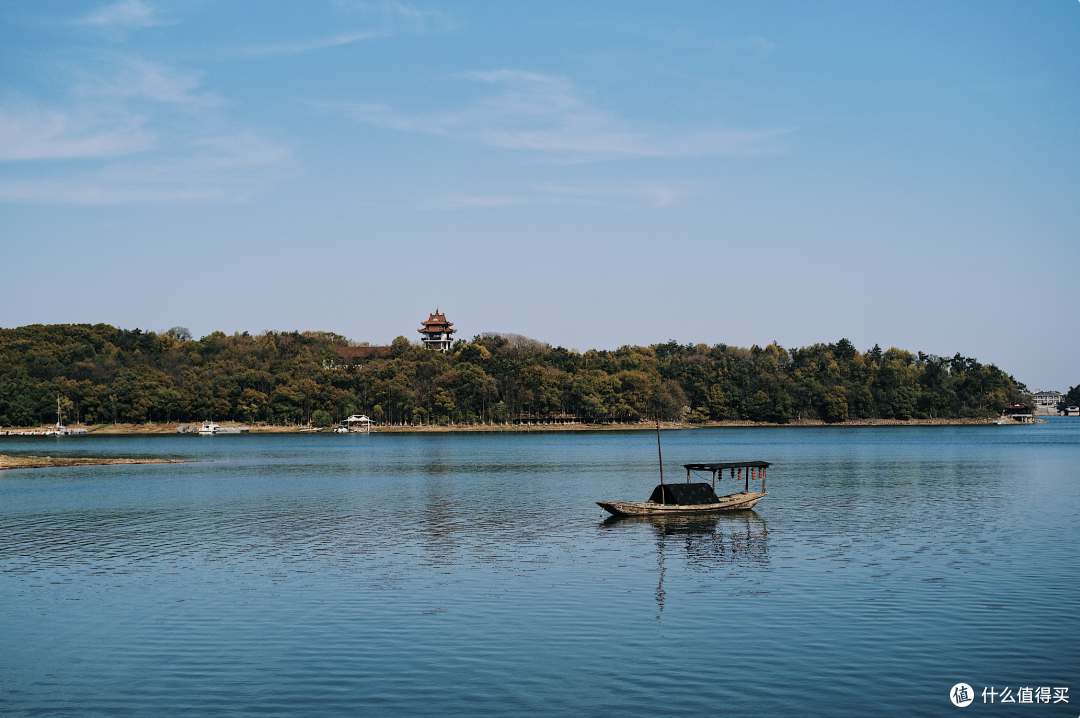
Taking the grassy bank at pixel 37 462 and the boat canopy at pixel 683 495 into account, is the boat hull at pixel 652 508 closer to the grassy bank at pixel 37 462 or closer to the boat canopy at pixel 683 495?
the boat canopy at pixel 683 495

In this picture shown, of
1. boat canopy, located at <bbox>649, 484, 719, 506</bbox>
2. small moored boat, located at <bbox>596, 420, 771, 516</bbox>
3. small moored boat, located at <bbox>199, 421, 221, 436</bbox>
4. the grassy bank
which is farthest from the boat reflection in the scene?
small moored boat, located at <bbox>199, 421, 221, 436</bbox>

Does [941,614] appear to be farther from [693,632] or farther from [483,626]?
[483,626]

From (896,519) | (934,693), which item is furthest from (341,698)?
(896,519)

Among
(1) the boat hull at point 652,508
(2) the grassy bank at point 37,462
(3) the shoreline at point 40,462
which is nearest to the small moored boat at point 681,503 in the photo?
(1) the boat hull at point 652,508

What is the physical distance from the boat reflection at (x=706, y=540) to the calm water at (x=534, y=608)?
0.68 feet

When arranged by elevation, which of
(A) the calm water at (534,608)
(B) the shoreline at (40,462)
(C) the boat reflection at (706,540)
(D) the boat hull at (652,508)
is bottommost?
(C) the boat reflection at (706,540)

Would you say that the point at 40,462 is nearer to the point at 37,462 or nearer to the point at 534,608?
the point at 37,462

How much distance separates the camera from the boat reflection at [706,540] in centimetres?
2764

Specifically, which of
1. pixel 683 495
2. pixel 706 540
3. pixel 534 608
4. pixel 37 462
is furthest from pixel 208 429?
pixel 534 608

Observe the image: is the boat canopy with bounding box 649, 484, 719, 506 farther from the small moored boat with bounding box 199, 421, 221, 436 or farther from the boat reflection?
the small moored boat with bounding box 199, 421, 221, 436

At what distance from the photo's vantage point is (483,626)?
1998cm

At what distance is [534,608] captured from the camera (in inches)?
853

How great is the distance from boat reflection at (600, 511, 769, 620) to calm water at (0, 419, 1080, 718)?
0.21 m

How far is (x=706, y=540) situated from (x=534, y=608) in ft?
44.2
